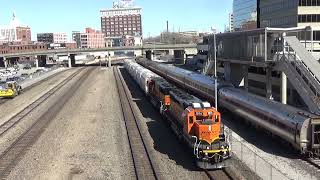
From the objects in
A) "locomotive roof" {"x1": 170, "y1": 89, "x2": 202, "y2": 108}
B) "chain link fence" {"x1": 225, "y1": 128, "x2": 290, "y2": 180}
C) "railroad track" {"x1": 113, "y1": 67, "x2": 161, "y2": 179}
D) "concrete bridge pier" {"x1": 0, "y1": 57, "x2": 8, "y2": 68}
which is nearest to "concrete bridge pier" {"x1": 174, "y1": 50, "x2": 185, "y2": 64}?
"concrete bridge pier" {"x1": 0, "y1": 57, "x2": 8, "y2": 68}

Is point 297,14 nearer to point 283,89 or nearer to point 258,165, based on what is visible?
point 283,89

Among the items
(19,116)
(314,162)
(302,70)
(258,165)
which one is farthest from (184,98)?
(19,116)

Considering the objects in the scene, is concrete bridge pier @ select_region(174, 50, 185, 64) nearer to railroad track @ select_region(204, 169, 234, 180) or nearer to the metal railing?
the metal railing

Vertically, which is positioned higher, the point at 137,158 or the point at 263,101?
the point at 263,101

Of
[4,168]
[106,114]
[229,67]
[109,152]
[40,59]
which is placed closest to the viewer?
[4,168]

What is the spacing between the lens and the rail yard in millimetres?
26828

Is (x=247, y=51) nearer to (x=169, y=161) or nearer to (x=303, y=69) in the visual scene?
(x=303, y=69)

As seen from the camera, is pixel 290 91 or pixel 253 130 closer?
pixel 253 130

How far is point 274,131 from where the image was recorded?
32.7m

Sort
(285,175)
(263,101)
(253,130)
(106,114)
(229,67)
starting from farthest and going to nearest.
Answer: (229,67)
(106,114)
(253,130)
(263,101)
(285,175)

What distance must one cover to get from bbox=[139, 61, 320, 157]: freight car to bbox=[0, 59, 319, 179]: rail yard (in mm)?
654

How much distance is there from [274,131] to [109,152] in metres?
12.7

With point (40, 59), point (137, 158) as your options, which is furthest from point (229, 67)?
point (40, 59)

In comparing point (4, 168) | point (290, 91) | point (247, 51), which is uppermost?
point (247, 51)
